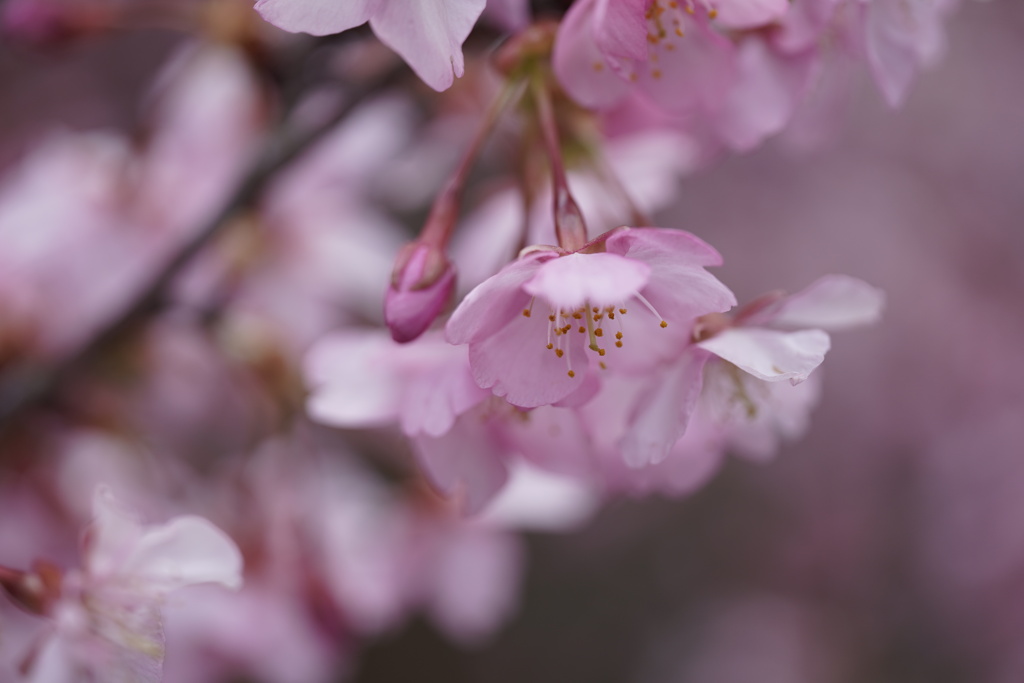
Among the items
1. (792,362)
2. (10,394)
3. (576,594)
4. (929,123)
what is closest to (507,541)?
(10,394)

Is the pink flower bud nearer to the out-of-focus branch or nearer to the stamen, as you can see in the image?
the stamen

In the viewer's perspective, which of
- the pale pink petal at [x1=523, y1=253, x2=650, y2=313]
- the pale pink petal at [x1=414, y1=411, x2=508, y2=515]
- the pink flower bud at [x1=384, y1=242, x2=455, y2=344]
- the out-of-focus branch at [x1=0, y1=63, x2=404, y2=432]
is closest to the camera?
the pale pink petal at [x1=523, y1=253, x2=650, y2=313]

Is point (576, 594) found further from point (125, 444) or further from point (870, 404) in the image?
point (125, 444)

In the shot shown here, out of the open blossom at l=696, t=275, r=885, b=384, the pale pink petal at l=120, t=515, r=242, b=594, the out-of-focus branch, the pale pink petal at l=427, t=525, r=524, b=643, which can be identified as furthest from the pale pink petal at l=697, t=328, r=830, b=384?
the pale pink petal at l=427, t=525, r=524, b=643

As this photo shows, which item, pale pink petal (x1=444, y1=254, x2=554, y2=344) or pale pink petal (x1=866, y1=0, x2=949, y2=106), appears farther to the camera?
pale pink petal (x1=866, y1=0, x2=949, y2=106)

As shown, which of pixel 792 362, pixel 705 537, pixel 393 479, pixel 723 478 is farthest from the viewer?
pixel 723 478

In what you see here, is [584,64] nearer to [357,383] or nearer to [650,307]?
[650,307]

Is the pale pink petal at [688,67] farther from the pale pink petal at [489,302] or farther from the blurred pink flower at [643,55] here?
the pale pink petal at [489,302]

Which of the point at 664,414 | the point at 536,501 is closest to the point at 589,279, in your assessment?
the point at 664,414
